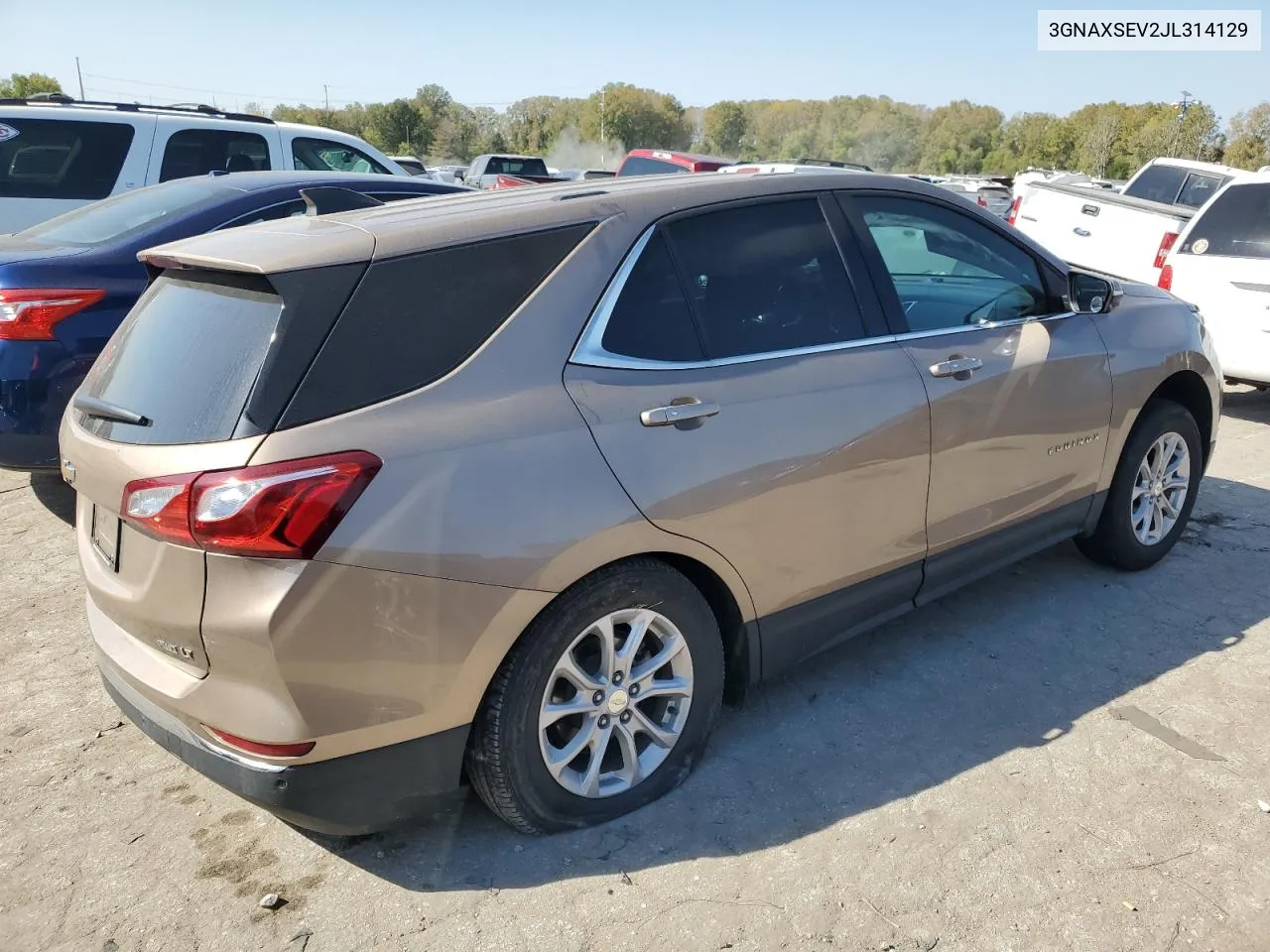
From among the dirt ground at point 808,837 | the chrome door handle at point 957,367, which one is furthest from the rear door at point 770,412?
the dirt ground at point 808,837

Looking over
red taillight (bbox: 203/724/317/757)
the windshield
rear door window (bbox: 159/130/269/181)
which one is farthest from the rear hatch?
rear door window (bbox: 159/130/269/181)

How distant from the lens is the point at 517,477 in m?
2.40

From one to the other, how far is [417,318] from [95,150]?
6.10 meters

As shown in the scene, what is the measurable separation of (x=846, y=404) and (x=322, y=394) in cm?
163

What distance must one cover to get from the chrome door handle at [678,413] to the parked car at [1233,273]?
20.0 ft

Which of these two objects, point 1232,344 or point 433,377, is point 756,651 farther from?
point 1232,344

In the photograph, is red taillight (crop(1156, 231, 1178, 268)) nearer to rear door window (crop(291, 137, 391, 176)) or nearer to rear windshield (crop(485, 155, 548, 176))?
rear door window (crop(291, 137, 391, 176))

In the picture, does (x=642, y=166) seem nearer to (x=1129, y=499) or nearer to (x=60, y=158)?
(x=60, y=158)

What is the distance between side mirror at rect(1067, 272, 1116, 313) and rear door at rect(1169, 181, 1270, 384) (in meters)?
3.63

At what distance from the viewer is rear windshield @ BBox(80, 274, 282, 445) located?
2.30 meters

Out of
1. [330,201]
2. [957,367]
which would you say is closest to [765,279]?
[957,367]

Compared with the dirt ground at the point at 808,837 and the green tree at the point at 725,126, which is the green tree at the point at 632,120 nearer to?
the green tree at the point at 725,126

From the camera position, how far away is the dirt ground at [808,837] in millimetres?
2457

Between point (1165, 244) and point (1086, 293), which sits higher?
point (1086, 293)
